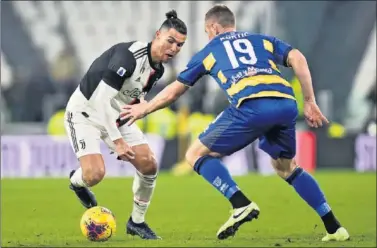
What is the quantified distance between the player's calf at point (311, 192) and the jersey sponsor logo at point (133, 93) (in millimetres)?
1582

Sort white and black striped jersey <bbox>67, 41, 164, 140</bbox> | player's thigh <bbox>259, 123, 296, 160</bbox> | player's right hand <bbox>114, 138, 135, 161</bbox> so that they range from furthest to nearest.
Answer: white and black striped jersey <bbox>67, 41, 164, 140</bbox> → player's right hand <bbox>114, 138, 135, 161</bbox> → player's thigh <bbox>259, 123, 296, 160</bbox>

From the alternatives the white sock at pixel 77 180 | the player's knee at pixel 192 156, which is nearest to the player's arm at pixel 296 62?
the player's knee at pixel 192 156

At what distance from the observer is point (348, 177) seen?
18672mm

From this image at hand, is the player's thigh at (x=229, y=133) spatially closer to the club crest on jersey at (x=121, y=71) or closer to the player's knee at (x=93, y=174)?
the club crest on jersey at (x=121, y=71)

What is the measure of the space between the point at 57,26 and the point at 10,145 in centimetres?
420

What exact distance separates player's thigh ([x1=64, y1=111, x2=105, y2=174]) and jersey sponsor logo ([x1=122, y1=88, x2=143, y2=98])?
19.6 inches

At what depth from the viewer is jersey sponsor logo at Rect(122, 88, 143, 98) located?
9577mm

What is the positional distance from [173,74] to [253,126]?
12.3 m

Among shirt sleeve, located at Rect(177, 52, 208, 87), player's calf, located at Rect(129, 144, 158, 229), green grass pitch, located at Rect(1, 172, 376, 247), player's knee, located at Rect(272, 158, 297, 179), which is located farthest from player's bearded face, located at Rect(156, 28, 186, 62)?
green grass pitch, located at Rect(1, 172, 376, 247)

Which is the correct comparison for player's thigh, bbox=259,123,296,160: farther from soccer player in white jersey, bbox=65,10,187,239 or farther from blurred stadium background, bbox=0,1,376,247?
blurred stadium background, bbox=0,1,376,247

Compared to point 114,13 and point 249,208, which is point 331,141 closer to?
point 114,13

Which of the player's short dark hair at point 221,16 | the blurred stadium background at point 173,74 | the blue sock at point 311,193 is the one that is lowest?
the blurred stadium background at point 173,74

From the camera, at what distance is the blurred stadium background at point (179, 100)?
16984mm

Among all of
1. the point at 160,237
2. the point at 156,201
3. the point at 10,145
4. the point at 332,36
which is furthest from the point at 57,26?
the point at 160,237
